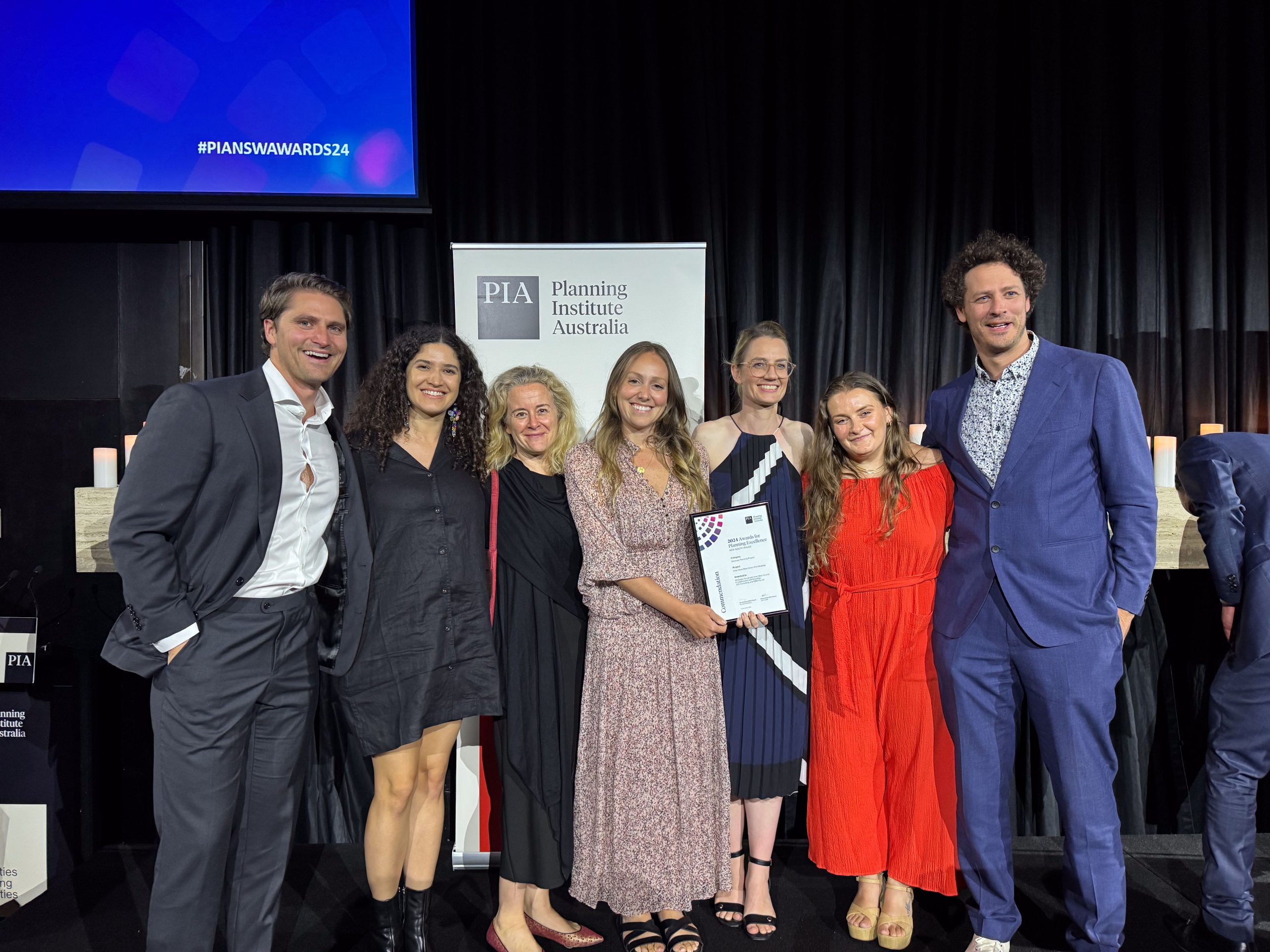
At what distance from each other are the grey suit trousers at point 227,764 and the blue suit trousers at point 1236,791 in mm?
2717

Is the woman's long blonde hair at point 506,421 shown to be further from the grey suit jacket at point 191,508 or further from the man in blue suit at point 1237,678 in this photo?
the man in blue suit at point 1237,678

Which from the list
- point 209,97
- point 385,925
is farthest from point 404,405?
point 209,97

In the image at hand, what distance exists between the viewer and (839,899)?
2.82 meters

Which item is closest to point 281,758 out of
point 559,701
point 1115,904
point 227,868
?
point 227,868

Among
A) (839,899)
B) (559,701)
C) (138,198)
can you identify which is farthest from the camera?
(138,198)

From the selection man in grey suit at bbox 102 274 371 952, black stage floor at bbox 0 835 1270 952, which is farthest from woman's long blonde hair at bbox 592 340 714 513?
black stage floor at bbox 0 835 1270 952

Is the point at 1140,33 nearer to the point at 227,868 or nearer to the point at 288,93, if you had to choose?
the point at 288,93

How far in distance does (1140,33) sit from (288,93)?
3.65 m

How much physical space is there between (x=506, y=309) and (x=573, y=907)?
88.3 inches

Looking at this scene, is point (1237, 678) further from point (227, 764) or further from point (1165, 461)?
point (227, 764)

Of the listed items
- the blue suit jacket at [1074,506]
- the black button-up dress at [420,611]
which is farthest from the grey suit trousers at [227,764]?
the blue suit jacket at [1074,506]

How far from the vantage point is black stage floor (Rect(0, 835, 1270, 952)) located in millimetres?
2576

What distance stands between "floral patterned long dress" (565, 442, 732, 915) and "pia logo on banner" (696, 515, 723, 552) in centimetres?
7

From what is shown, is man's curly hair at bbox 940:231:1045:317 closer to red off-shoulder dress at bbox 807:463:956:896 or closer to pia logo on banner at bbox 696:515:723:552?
red off-shoulder dress at bbox 807:463:956:896
